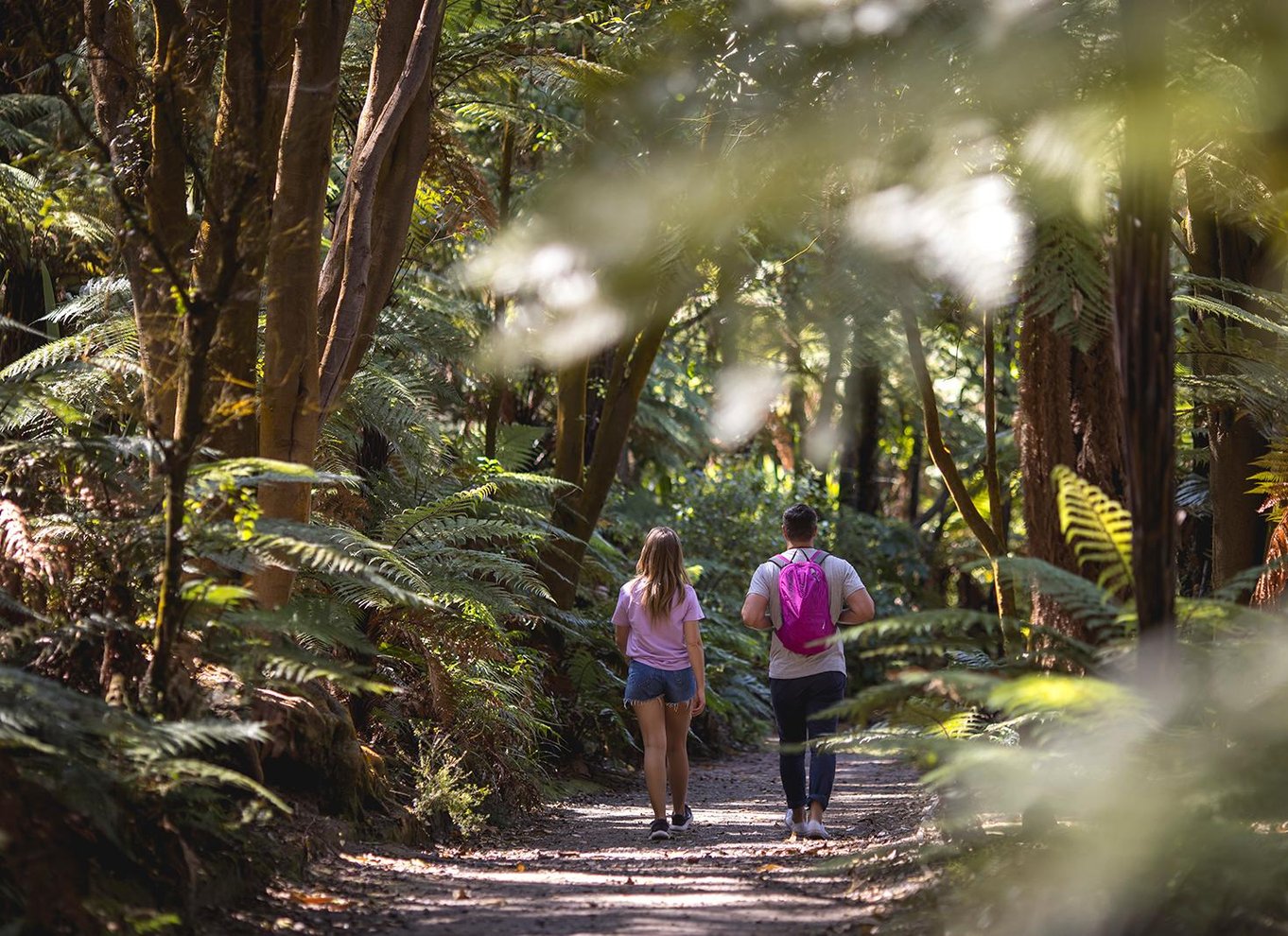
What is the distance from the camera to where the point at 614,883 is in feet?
18.2

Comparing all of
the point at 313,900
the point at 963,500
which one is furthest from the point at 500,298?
the point at 313,900

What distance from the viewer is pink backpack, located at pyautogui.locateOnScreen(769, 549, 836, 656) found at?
275 inches

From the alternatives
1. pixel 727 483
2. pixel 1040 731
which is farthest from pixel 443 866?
pixel 727 483

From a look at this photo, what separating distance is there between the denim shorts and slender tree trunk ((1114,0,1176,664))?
408 cm

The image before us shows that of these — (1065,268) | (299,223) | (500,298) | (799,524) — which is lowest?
(799,524)

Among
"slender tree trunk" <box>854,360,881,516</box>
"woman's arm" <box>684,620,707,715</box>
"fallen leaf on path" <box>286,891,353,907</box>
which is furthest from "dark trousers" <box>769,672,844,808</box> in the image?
"slender tree trunk" <box>854,360,881,516</box>

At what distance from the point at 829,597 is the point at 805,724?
80 cm

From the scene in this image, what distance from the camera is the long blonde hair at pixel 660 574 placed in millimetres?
7270

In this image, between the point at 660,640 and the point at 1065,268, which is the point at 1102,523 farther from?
the point at 660,640

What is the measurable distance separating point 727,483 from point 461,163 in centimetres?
970

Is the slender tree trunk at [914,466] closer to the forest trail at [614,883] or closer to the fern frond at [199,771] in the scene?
the forest trail at [614,883]

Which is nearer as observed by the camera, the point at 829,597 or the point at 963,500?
the point at 829,597

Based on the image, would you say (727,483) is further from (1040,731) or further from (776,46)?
(776,46)

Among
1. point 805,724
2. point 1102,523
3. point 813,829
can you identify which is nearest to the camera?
point 1102,523
